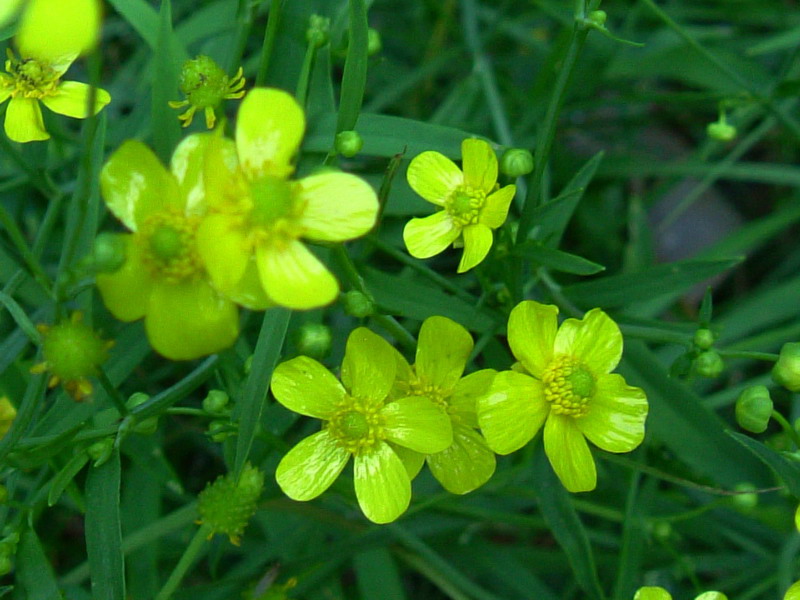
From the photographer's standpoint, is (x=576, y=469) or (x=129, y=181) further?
(x=576, y=469)

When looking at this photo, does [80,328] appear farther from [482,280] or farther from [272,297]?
[482,280]

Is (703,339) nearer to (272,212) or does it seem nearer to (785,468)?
(785,468)

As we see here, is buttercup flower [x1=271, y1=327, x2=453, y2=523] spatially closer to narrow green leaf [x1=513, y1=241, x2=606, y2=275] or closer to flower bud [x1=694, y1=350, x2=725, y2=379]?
narrow green leaf [x1=513, y1=241, x2=606, y2=275]

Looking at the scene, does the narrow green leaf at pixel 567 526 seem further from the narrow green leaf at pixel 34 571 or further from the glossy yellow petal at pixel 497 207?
the narrow green leaf at pixel 34 571

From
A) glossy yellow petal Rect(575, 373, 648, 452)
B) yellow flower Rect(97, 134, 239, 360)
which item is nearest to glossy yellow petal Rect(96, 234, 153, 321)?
yellow flower Rect(97, 134, 239, 360)

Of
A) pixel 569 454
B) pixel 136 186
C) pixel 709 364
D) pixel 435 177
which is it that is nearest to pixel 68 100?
pixel 136 186

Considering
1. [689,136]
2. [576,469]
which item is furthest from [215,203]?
[689,136]
